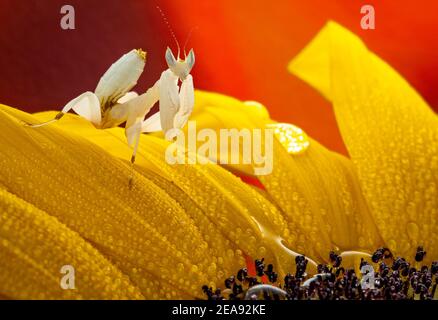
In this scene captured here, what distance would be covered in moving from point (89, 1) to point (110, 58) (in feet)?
0.16

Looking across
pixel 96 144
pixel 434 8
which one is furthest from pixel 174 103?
pixel 434 8

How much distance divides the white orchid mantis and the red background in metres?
0.05

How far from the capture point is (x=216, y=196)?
0.56 m

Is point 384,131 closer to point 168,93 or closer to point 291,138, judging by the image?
point 291,138

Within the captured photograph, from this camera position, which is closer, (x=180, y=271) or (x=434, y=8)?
(x=180, y=271)

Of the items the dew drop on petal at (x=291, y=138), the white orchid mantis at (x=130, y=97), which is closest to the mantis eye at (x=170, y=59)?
the white orchid mantis at (x=130, y=97)

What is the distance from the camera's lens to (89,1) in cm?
59

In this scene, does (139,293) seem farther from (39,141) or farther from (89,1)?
(89,1)

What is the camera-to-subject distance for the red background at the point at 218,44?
57 centimetres

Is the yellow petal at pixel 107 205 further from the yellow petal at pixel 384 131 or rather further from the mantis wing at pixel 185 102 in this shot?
the yellow petal at pixel 384 131

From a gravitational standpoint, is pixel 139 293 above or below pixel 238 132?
below

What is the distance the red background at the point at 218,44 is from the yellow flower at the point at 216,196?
0.06ft

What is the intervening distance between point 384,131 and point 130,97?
231 mm

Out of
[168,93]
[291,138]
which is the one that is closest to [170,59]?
[168,93]
